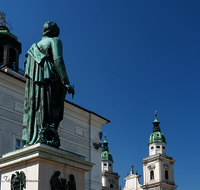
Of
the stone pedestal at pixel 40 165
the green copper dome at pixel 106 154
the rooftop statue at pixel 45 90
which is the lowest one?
the stone pedestal at pixel 40 165

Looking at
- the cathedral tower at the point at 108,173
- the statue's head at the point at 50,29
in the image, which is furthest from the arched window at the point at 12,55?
the cathedral tower at the point at 108,173

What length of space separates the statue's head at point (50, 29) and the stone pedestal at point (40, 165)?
7.63 ft

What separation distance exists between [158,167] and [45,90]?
76.8m

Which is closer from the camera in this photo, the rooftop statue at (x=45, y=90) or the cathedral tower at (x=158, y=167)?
the rooftop statue at (x=45, y=90)

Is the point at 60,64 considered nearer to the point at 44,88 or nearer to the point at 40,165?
the point at 44,88

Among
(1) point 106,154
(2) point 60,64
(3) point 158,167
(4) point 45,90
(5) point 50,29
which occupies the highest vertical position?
(1) point 106,154

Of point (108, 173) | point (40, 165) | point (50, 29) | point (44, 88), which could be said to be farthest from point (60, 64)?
point (108, 173)

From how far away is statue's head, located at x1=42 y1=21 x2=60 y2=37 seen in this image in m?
6.74

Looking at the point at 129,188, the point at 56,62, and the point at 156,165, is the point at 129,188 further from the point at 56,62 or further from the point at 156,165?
the point at 56,62

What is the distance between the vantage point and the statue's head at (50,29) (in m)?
6.74

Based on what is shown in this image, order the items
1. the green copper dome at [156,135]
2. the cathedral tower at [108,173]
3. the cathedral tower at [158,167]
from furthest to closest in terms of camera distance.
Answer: the cathedral tower at [108,173], the green copper dome at [156,135], the cathedral tower at [158,167]

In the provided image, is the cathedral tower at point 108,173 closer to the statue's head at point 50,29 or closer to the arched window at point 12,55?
the arched window at point 12,55

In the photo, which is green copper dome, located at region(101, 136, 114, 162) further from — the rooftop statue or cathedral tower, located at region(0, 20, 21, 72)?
the rooftop statue

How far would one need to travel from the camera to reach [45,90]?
244 inches
